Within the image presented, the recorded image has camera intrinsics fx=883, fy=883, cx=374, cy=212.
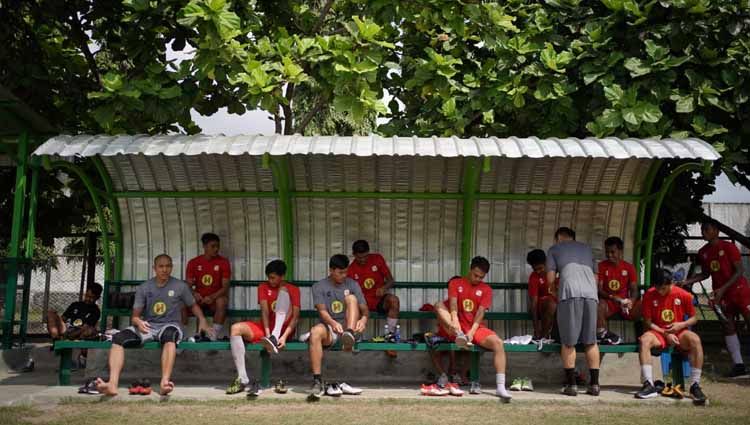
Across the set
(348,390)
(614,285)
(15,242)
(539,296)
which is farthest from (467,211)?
(15,242)

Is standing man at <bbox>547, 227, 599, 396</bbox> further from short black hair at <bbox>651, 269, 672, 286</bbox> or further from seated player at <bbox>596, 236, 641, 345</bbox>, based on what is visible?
seated player at <bbox>596, 236, 641, 345</bbox>

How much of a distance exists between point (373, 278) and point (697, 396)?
3.48 meters

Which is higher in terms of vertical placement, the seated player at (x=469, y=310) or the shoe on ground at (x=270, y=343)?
the seated player at (x=469, y=310)

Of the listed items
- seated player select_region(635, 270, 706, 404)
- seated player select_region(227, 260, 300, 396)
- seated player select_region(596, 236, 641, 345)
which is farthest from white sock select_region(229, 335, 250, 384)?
seated player select_region(596, 236, 641, 345)

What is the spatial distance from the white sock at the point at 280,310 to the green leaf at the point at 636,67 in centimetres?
478

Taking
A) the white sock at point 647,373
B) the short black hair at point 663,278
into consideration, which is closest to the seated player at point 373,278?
the white sock at point 647,373

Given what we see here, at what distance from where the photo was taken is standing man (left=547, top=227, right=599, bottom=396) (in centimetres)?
833

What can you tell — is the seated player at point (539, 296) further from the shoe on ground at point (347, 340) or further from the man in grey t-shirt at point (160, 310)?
the man in grey t-shirt at point (160, 310)

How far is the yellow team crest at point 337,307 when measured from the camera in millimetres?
8703

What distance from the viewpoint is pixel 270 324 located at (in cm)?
873

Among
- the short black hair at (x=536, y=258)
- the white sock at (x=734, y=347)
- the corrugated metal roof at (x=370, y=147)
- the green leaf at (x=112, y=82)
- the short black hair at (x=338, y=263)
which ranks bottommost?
the white sock at (x=734, y=347)

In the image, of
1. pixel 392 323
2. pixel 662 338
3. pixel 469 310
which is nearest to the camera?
pixel 662 338

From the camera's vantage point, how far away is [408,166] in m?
9.66

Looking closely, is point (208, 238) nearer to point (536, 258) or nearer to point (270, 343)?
point (270, 343)
